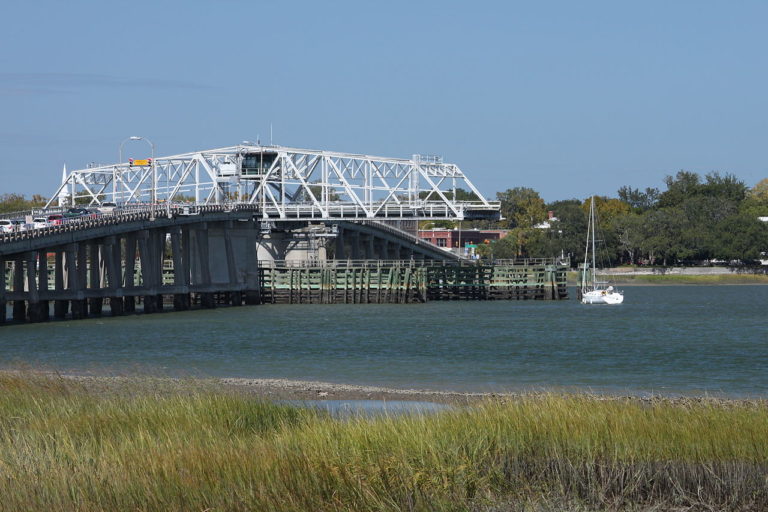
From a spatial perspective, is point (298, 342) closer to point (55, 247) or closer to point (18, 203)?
point (55, 247)

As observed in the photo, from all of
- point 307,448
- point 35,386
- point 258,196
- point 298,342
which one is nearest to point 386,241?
point 258,196

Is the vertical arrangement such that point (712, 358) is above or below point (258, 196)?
below

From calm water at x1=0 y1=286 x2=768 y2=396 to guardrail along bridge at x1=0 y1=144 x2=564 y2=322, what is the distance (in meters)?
3.59

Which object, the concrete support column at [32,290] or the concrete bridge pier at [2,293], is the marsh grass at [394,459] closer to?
the concrete bridge pier at [2,293]

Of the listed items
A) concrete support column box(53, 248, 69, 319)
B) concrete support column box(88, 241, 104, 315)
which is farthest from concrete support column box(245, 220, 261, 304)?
concrete support column box(53, 248, 69, 319)

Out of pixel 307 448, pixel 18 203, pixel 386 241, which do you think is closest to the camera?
pixel 307 448

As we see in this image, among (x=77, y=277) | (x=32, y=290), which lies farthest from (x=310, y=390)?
(x=77, y=277)

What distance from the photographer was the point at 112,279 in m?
83.9

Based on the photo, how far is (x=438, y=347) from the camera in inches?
2263

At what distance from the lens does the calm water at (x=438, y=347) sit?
139ft

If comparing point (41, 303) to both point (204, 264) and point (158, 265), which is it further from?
point (204, 264)

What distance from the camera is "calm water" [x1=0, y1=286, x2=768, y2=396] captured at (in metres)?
42.2

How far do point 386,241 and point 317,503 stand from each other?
396ft

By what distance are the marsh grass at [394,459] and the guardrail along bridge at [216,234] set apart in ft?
169
